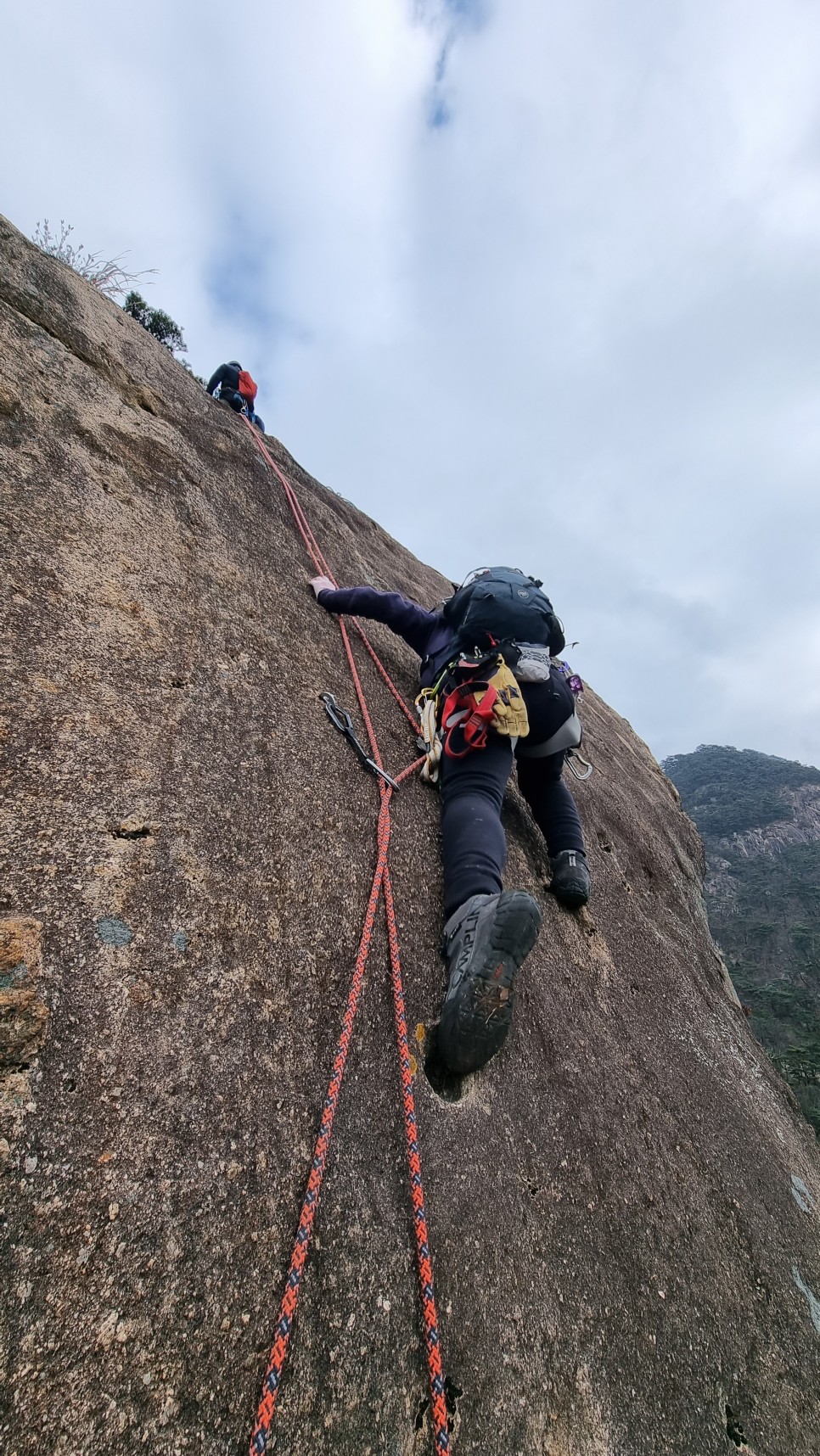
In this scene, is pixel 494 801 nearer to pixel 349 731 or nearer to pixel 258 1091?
pixel 349 731

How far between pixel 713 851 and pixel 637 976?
65.7 metres

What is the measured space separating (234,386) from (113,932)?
671cm

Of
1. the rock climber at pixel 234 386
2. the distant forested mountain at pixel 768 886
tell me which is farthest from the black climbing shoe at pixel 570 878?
the distant forested mountain at pixel 768 886

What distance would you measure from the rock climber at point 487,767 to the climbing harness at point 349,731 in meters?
0.36

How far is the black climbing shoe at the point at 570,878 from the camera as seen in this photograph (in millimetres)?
4023

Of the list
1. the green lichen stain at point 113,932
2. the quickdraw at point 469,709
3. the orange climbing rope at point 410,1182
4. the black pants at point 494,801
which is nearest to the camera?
the orange climbing rope at point 410,1182

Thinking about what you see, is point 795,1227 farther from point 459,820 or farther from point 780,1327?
point 459,820

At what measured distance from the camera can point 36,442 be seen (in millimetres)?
3205

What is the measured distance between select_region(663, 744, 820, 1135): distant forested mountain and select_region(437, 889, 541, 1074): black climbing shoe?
59.4 ft

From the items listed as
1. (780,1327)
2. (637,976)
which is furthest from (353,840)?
(780,1327)

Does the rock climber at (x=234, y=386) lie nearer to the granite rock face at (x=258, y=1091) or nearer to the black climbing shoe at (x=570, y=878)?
the granite rock face at (x=258, y=1091)

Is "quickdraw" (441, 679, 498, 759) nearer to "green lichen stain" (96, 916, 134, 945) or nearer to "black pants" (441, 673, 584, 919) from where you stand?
"black pants" (441, 673, 584, 919)

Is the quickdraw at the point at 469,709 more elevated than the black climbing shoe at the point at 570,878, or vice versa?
the quickdraw at the point at 469,709

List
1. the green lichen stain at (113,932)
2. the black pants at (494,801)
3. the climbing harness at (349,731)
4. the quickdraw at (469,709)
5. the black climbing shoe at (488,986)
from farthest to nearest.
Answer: the climbing harness at (349,731), the quickdraw at (469,709), the black pants at (494,801), the black climbing shoe at (488,986), the green lichen stain at (113,932)
